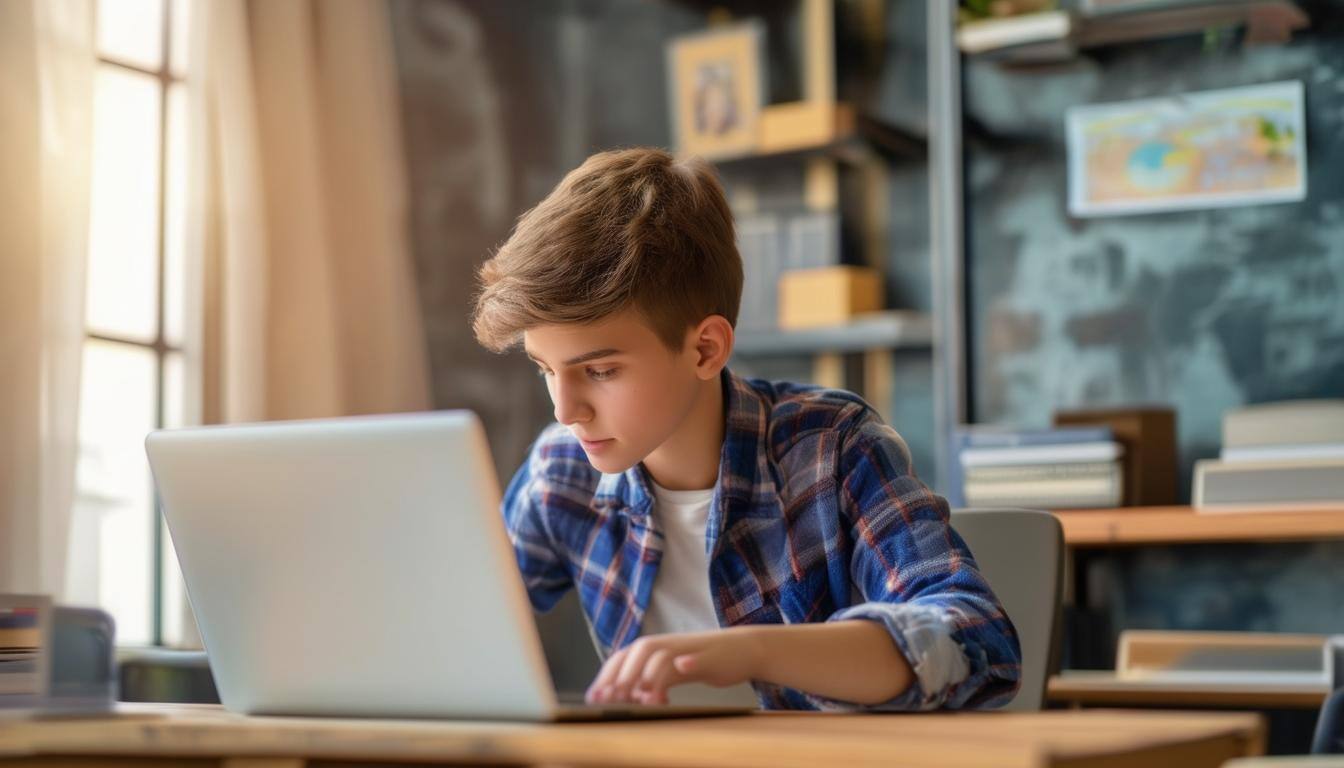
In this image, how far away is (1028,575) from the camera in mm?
1685

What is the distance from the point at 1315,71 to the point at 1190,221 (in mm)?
340

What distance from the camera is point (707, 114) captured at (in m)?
3.33

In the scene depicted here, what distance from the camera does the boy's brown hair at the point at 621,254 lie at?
4.46 ft

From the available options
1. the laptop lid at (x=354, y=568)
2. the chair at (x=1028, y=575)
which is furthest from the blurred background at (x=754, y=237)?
the laptop lid at (x=354, y=568)

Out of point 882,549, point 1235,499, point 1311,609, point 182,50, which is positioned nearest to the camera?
point 882,549

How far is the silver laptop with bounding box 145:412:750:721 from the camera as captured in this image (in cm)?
93

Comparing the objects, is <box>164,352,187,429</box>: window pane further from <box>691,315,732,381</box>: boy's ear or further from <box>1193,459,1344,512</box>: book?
<box>1193,459,1344,512</box>: book

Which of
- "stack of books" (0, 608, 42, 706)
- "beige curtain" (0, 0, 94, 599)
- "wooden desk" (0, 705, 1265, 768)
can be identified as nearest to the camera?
"wooden desk" (0, 705, 1265, 768)

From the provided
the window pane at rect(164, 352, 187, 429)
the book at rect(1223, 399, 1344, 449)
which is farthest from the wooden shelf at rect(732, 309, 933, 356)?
the window pane at rect(164, 352, 187, 429)

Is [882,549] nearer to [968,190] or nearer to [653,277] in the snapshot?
[653,277]

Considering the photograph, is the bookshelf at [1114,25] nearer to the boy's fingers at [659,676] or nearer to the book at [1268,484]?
the book at [1268,484]

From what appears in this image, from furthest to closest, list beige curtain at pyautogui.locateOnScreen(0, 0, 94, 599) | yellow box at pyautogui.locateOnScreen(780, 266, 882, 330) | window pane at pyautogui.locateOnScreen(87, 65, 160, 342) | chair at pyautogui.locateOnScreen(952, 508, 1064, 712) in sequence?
yellow box at pyautogui.locateOnScreen(780, 266, 882, 330) → window pane at pyautogui.locateOnScreen(87, 65, 160, 342) → beige curtain at pyautogui.locateOnScreen(0, 0, 94, 599) → chair at pyautogui.locateOnScreen(952, 508, 1064, 712)

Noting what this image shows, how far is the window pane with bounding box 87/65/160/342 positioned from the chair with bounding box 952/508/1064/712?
177cm

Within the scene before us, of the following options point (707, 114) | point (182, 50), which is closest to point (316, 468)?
point (182, 50)
